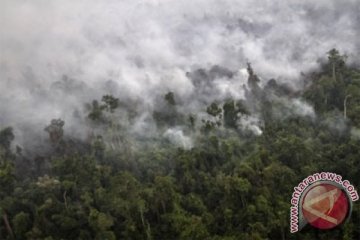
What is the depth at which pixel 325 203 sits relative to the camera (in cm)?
4491

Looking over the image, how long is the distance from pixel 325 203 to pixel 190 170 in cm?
3608

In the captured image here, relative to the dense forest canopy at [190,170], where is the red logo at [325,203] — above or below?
below

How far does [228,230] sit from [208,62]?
80151 mm

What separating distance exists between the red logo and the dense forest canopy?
51.2 feet

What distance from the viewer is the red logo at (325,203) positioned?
44.9 metres

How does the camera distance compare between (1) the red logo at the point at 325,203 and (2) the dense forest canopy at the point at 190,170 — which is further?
(2) the dense forest canopy at the point at 190,170

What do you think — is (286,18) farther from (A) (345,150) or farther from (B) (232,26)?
(A) (345,150)

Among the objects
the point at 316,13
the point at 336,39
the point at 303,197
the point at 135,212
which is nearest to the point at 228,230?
the point at 135,212

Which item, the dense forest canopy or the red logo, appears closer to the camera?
the red logo

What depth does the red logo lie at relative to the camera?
44875 mm

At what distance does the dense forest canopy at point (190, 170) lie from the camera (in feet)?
222

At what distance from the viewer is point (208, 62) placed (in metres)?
142

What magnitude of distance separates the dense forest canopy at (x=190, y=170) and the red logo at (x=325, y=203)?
51.2 feet

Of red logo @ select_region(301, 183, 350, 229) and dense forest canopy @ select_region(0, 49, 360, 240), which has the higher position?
dense forest canopy @ select_region(0, 49, 360, 240)
